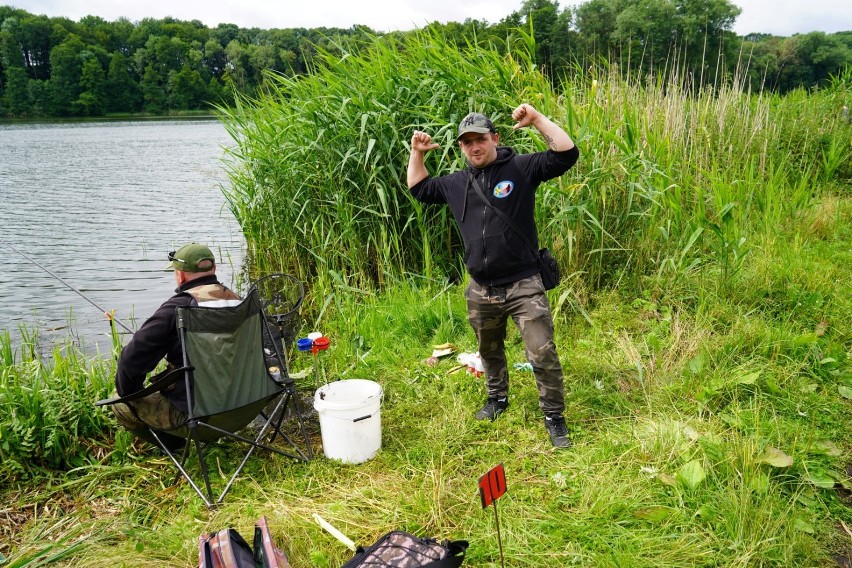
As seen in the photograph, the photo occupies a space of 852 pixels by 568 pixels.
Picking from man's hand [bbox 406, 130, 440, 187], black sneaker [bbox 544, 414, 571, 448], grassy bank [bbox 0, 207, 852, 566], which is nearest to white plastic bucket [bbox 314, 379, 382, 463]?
grassy bank [bbox 0, 207, 852, 566]

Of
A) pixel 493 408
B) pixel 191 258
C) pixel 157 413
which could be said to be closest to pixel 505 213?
pixel 493 408

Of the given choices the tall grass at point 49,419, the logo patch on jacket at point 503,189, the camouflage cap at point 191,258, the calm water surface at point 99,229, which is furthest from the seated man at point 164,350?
the calm water surface at point 99,229

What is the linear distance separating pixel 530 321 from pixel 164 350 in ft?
5.77

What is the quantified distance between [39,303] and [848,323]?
27.8ft

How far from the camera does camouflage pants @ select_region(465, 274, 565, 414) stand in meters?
2.88

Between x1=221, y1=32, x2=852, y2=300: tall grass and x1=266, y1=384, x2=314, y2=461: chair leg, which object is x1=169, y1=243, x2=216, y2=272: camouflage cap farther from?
x1=221, y1=32, x2=852, y2=300: tall grass

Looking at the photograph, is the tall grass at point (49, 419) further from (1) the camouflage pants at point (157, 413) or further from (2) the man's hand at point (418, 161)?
(2) the man's hand at point (418, 161)

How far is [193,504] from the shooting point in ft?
8.77

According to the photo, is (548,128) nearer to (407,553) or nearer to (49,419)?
(407,553)

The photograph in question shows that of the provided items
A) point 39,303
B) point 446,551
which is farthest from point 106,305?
point 446,551

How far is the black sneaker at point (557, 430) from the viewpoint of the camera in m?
2.88

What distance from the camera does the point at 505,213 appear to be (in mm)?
2879

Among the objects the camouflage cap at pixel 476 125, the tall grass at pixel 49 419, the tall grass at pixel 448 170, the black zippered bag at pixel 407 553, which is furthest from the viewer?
the tall grass at pixel 448 170

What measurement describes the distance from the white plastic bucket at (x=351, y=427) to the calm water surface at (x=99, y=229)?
285cm
